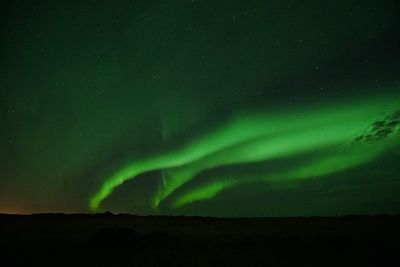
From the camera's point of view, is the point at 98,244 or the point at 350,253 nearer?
the point at 350,253

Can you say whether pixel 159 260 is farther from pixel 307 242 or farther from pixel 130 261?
pixel 307 242

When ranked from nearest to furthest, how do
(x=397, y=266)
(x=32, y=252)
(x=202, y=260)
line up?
1. (x=397, y=266)
2. (x=202, y=260)
3. (x=32, y=252)

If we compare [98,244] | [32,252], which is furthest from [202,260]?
[32,252]

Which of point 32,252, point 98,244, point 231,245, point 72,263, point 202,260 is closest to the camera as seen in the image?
point 72,263

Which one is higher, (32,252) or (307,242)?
(32,252)

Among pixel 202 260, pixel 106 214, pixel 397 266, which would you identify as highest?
pixel 106 214

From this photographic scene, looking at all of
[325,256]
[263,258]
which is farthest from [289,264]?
[325,256]

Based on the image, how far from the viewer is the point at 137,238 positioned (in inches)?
939

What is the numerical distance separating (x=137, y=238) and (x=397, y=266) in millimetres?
16028

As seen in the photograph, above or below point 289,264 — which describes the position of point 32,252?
above

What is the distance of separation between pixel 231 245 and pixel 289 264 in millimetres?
7766

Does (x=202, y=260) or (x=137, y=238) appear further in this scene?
(x=137, y=238)

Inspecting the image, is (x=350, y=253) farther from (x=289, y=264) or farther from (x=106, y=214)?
(x=106, y=214)

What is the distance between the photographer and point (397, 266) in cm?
1453
